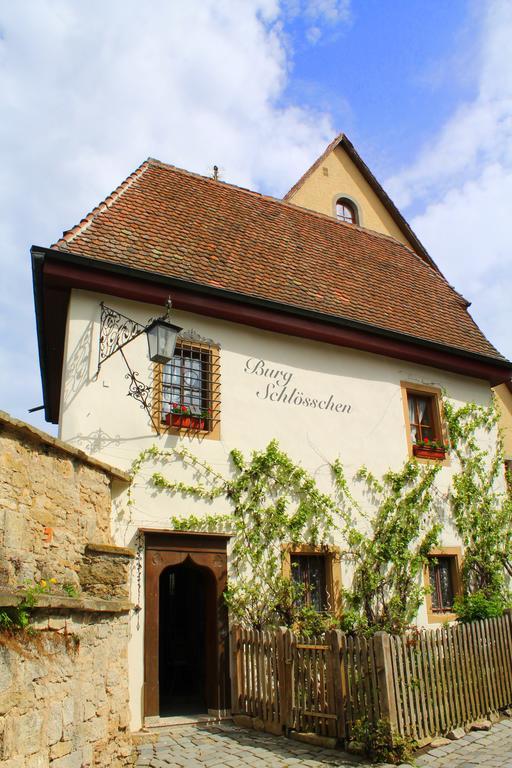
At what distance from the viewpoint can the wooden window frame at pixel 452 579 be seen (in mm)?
10320

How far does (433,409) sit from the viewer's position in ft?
39.0

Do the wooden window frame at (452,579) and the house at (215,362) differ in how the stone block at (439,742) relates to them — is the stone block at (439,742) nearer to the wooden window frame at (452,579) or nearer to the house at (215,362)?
the house at (215,362)

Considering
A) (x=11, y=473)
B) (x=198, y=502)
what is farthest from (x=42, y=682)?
(x=198, y=502)

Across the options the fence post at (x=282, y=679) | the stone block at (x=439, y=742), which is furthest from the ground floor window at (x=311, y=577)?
the stone block at (x=439, y=742)

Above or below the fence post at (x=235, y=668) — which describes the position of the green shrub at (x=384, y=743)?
below

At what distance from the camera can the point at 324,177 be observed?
15477mm

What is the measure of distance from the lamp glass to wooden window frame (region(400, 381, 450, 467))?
5.24 meters

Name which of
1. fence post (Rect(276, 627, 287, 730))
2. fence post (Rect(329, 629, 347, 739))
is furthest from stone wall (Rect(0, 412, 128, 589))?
fence post (Rect(329, 629, 347, 739))

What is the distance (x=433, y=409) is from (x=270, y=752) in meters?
7.00

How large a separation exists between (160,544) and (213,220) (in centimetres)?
625

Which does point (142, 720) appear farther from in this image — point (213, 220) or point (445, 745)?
point (213, 220)

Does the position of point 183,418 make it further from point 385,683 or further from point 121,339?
point 385,683

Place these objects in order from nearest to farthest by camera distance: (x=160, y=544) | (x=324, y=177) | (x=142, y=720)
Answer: (x=142, y=720) < (x=160, y=544) < (x=324, y=177)

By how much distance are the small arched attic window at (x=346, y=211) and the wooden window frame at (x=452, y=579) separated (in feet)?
27.5
